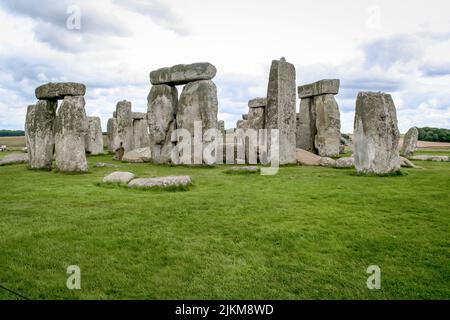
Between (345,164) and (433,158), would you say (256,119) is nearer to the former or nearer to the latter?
(345,164)

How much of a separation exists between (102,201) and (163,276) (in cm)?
350

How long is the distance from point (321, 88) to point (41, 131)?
12.0 meters

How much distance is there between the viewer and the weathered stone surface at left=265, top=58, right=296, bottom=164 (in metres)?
13.6

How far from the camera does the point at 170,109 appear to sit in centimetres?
1478

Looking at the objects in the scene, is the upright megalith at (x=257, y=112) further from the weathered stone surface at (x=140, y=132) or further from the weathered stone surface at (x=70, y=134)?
the weathered stone surface at (x=70, y=134)

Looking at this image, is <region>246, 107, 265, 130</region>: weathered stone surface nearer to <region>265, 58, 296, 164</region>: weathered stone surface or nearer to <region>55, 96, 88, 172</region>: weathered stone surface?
<region>265, 58, 296, 164</region>: weathered stone surface

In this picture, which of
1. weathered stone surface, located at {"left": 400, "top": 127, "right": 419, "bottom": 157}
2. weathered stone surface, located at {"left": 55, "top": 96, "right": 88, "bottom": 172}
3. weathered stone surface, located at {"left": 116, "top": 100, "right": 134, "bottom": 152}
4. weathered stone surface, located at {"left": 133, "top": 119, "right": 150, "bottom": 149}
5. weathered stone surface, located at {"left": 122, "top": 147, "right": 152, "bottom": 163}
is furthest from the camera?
weathered stone surface, located at {"left": 133, "top": 119, "right": 150, "bottom": 149}

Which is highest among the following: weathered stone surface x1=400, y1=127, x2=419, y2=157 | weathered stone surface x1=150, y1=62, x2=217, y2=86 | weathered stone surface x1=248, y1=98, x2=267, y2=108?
weathered stone surface x1=150, y1=62, x2=217, y2=86

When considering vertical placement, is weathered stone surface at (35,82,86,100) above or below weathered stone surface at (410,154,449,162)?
above

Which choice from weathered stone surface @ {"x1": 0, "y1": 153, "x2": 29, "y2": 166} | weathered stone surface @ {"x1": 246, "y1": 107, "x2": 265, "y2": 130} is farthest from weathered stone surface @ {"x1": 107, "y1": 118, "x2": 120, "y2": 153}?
weathered stone surface @ {"x1": 246, "y1": 107, "x2": 265, "y2": 130}

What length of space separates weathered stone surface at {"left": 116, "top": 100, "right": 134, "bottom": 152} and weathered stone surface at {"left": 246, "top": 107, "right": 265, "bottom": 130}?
6067 mm

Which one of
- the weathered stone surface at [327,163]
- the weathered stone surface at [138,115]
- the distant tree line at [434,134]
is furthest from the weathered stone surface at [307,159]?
the distant tree line at [434,134]

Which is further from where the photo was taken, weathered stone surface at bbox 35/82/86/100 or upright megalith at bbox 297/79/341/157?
upright megalith at bbox 297/79/341/157
